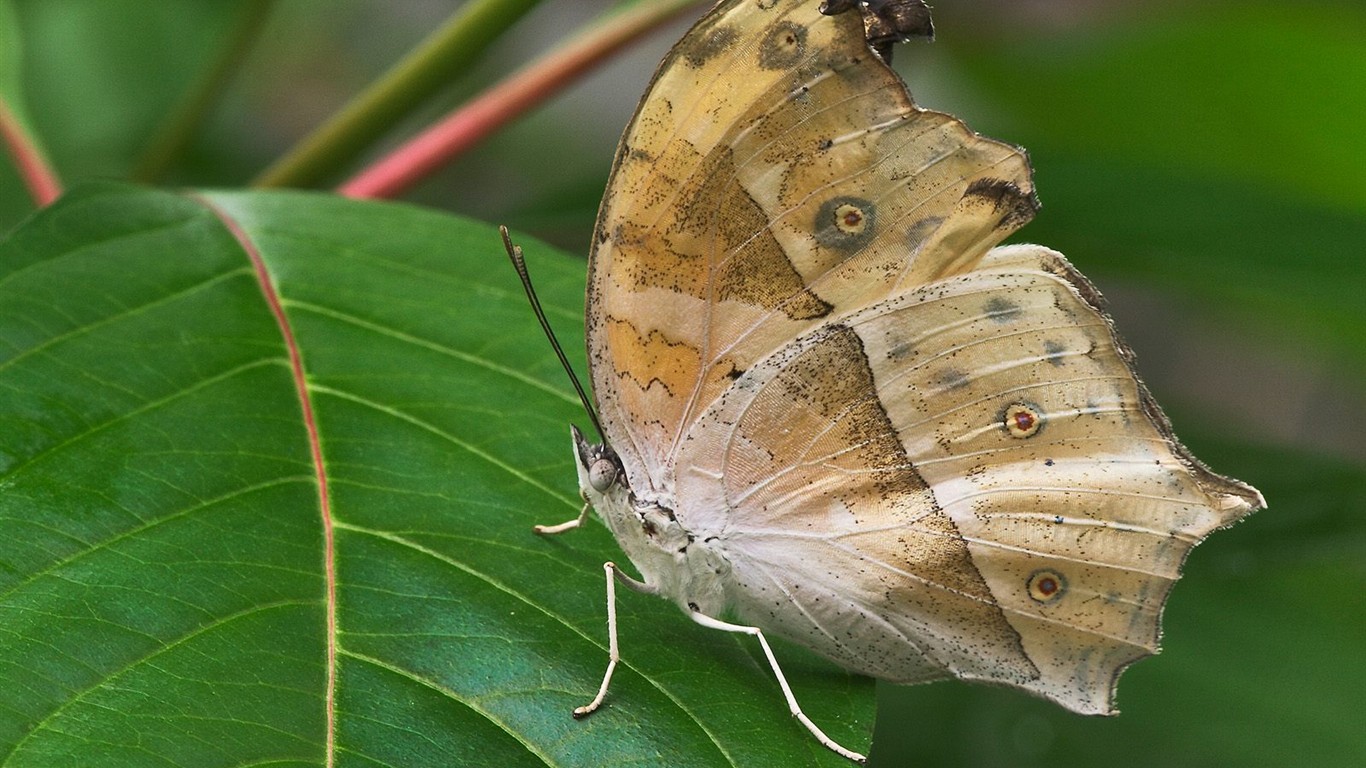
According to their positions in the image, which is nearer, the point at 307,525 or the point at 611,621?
the point at 307,525

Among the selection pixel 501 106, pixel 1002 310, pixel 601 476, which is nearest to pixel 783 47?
pixel 1002 310

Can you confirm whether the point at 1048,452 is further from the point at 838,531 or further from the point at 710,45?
the point at 710,45

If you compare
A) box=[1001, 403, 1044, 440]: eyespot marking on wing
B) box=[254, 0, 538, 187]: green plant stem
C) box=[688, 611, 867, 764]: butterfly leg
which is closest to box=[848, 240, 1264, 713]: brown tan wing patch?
box=[1001, 403, 1044, 440]: eyespot marking on wing

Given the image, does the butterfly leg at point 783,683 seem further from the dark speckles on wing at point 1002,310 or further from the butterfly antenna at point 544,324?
the dark speckles on wing at point 1002,310

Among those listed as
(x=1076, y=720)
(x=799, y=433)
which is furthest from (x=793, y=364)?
(x=1076, y=720)

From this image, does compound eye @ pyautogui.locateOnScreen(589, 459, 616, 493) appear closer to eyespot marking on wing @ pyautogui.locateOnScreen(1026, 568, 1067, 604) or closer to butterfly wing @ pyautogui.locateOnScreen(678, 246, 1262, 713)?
butterfly wing @ pyautogui.locateOnScreen(678, 246, 1262, 713)

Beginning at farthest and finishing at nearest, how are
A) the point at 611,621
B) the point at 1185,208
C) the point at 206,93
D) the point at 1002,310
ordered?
the point at 1185,208
the point at 206,93
the point at 1002,310
the point at 611,621
